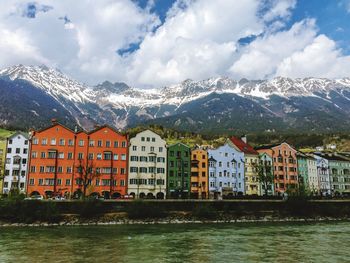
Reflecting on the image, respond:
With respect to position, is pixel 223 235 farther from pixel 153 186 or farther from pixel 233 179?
pixel 233 179

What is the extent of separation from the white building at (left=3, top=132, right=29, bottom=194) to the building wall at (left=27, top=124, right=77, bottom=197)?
6.35 ft

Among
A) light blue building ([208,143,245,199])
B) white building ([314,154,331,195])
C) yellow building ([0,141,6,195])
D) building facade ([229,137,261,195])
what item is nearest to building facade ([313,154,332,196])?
white building ([314,154,331,195])

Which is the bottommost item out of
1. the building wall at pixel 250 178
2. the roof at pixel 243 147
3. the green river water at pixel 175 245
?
the green river water at pixel 175 245

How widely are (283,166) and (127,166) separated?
56552 mm

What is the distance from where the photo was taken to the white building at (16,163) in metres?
97.0

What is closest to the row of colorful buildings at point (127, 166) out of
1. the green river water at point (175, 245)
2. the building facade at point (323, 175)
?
the building facade at point (323, 175)

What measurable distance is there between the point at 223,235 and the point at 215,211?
946 inches

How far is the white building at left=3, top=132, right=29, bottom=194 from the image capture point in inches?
3819

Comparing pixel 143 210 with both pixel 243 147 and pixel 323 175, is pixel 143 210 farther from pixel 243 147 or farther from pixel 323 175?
pixel 323 175

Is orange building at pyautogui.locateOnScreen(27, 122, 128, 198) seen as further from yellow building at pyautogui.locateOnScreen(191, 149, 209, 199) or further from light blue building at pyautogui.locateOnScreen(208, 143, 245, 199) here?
light blue building at pyautogui.locateOnScreen(208, 143, 245, 199)

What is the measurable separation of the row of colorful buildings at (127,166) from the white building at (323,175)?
2129 centimetres

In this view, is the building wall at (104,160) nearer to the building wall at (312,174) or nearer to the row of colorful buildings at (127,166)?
the row of colorful buildings at (127,166)

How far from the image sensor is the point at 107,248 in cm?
4297

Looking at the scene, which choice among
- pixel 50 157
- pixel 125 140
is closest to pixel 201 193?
pixel 125 140
